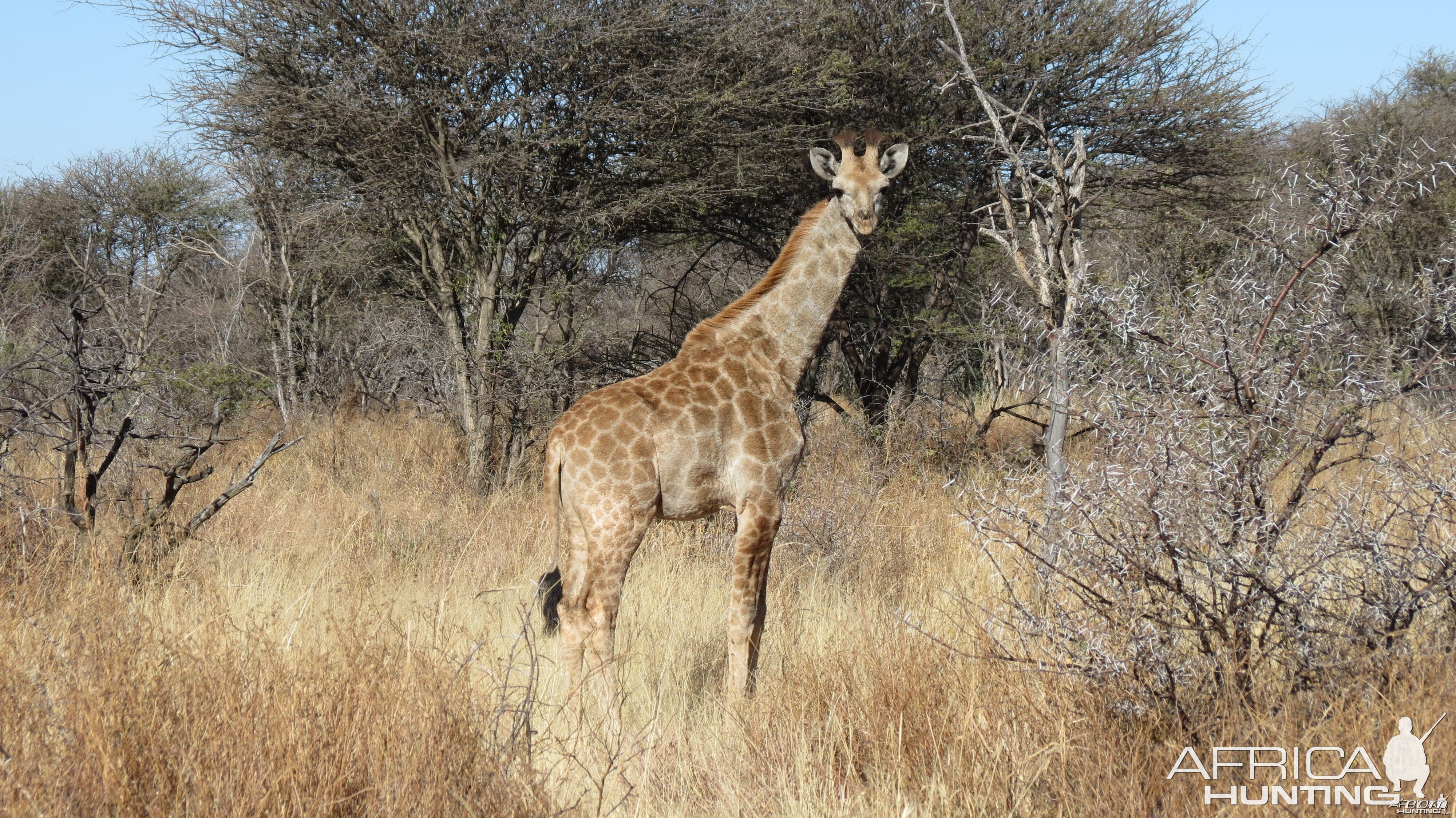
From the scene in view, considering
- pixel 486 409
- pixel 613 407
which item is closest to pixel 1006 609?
pixel 613 407

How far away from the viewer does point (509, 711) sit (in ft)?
11.0

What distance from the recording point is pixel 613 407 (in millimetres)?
4418

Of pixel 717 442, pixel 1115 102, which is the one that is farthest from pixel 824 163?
pixel 1115 102

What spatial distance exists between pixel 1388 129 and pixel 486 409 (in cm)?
1688

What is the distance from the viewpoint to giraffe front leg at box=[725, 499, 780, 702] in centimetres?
448

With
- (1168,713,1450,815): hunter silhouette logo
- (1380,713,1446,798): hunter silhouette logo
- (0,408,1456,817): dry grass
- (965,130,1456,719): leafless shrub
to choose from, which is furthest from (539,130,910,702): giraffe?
(1380,713,1446,798): hunter silhouette logo

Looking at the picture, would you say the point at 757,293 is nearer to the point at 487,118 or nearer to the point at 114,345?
the point at 487,118

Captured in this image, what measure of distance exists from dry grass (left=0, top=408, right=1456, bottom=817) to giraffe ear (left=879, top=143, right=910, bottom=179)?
2094 mm

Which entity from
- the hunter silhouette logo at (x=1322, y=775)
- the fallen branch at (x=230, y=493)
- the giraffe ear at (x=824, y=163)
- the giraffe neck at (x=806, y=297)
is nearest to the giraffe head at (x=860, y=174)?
the giraffe ear at (x=824, y=163)

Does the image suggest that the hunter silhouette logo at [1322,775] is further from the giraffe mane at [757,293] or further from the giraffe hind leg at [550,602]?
the giraffe hind leg at [550,602]

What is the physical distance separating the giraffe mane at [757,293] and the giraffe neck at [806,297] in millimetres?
13

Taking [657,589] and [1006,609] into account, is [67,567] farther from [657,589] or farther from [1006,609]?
[1006,609]

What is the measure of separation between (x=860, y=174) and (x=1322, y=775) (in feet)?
10.3

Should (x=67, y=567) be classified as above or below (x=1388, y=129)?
below
